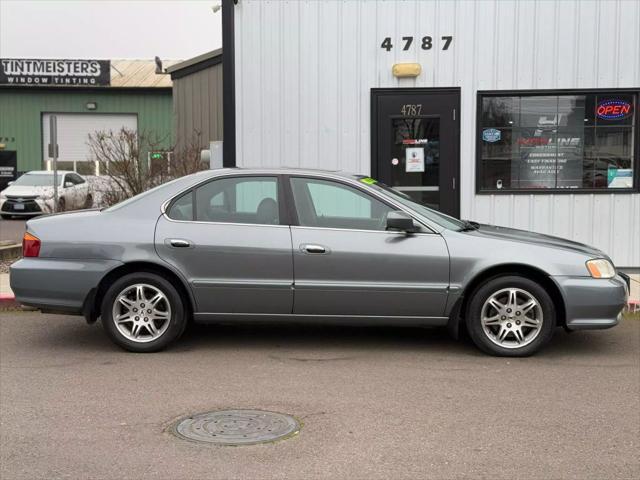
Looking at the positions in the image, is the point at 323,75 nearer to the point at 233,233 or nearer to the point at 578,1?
the point at 578,1

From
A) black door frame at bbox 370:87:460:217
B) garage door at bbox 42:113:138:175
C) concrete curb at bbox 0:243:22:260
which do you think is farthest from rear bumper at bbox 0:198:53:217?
black door frame at bbox 370:87:460:217

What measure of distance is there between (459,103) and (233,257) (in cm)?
495

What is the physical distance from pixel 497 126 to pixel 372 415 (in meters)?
6.24

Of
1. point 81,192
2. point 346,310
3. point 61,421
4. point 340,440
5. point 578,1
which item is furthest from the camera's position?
point 81,192

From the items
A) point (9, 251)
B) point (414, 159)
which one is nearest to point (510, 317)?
point (414, 159)

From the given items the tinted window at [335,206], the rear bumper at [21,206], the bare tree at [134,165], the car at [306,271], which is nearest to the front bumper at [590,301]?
the car at [306,271]

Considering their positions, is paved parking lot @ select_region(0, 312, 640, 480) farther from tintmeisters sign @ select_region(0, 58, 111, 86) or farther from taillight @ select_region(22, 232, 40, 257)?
tintmeisters sign @ select_region(0, 58, 111, 86)

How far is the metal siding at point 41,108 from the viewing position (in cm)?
3362

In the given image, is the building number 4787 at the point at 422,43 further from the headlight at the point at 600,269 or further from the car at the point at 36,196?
the car at the point at 36,196

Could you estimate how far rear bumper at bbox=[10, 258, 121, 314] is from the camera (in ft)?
20.2

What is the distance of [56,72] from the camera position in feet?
109

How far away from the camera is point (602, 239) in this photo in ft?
32.4

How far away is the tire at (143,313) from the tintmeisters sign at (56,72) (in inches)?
1157

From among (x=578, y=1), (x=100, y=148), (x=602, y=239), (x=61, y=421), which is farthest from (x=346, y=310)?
(x=100, y=148)
